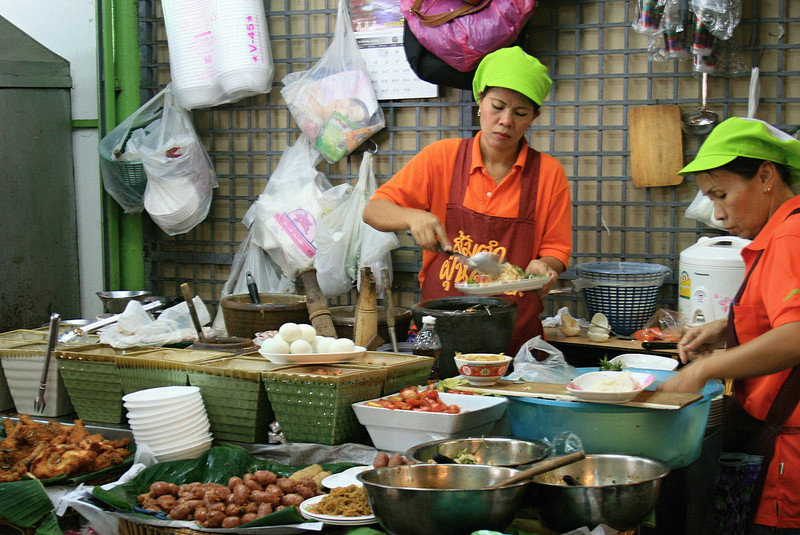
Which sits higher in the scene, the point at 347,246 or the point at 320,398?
the point at 347,246

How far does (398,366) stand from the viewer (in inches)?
98.6

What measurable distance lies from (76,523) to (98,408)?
608mm

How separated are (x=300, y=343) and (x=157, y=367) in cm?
54

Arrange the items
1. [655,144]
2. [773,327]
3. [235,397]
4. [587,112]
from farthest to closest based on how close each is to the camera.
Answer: [587,112] < [655,144] < [235,397] < [773,327]

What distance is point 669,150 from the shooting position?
414cm

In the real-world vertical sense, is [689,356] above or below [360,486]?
above

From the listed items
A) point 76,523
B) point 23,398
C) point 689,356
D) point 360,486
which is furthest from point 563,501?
point 23,398

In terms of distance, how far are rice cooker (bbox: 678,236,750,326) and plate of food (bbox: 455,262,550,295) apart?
3.21ft

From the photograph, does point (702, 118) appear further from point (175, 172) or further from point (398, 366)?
point (175, 172)

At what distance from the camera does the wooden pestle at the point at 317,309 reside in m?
3.05

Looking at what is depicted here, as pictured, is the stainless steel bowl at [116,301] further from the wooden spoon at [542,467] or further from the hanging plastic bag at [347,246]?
the wooden spoon at [542,467]

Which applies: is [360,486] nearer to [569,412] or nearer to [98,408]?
[569,412]

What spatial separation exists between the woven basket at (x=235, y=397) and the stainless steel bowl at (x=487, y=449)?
29.4 inches

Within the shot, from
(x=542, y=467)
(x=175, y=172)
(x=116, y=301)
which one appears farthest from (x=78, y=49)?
(x=542, y=467)
